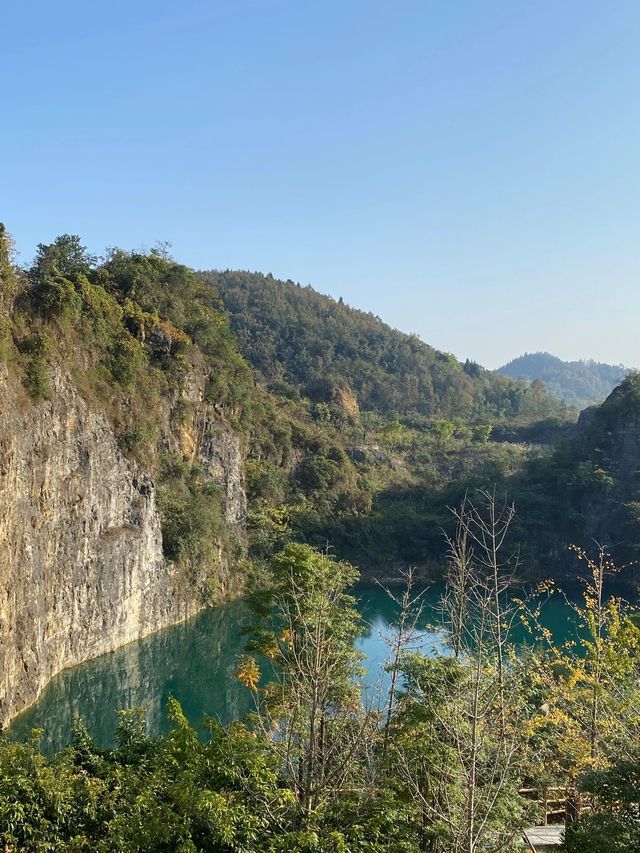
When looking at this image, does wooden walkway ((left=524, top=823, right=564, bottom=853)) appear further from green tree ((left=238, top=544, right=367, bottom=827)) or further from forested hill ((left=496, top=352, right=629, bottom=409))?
forested hill ((left=496, top=352, right=629, bottom=409))

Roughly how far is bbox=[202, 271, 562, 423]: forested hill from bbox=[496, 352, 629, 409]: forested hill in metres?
69.9

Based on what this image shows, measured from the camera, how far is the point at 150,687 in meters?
19.1

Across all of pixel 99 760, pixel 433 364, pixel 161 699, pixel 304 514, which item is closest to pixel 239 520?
pixel 304 514

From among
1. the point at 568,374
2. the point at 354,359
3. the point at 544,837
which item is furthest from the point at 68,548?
the point at 568,374

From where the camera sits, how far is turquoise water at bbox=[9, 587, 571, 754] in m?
15.8

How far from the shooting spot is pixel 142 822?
5.55 m

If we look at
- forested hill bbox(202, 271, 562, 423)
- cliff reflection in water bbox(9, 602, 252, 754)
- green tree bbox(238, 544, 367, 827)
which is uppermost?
forested hill bbox(202, 271, 562, 423)

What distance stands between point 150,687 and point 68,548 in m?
4.82

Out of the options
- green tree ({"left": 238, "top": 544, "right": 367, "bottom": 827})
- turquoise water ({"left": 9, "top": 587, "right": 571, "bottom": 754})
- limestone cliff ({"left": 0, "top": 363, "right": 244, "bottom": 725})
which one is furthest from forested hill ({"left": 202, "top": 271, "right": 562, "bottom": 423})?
green tree ({"left": 238, "top": 544, "right": 367, "bottom": 827})

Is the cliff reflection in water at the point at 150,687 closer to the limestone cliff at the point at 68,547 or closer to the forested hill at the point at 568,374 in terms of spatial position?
the limestone cliff at the point at 68,547

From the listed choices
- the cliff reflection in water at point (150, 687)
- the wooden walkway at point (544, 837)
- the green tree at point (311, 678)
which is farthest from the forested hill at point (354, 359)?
the wooden walkway at point (544, 837)

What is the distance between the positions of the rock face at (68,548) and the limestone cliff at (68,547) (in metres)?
0.03

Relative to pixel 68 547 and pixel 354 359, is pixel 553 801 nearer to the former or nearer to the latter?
pixel 68 547

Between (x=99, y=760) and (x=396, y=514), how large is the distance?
111 feet
